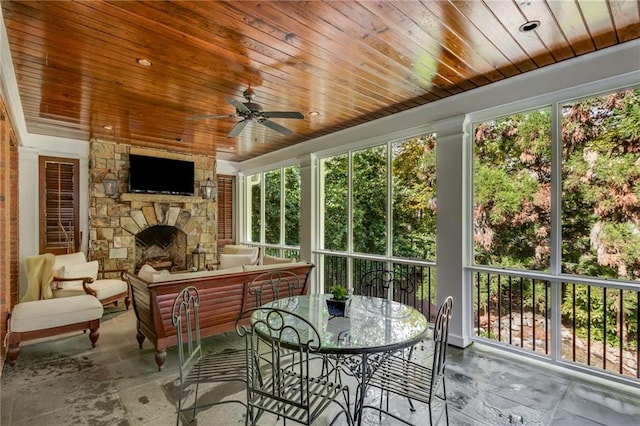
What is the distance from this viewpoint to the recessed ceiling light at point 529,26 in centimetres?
232

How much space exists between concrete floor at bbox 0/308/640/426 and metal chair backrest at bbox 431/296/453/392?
532 mm

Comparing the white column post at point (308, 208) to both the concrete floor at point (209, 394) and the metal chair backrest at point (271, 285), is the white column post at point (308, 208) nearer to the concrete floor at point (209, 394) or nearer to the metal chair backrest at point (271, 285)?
the metal chair backrest at point (271, 285)

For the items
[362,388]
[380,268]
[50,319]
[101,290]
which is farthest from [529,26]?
[101,290]

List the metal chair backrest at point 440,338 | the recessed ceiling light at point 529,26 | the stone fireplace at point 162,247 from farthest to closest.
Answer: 1. the stone fireplace at point 162,247
2. the recessed ceiling light at point 529,26
3. the metal chair backrest at point 440,338

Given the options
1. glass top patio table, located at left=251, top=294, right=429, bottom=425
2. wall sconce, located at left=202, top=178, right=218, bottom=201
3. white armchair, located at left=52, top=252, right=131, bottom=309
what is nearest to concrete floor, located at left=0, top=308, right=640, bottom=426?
glass top patio table, located at left=251, top=294, right=429, bottom=425

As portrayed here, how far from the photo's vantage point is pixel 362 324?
2.22 m

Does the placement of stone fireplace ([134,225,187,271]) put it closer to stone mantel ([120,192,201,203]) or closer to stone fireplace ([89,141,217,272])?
stone fireplace ([89,141,217,272])

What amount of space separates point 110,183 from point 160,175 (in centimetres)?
88

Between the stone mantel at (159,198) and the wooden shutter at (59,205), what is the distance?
0.78 meters

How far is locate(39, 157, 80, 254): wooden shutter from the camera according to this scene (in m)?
5.36

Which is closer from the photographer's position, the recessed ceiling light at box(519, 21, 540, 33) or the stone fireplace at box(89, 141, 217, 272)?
the recessed ceiling light at box(519, 21, 540, 33)

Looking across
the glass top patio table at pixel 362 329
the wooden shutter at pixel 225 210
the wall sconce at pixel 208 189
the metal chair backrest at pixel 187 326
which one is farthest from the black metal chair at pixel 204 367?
the wooden shutter at pixel 225 210

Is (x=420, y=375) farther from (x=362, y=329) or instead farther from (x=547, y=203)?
(x=547, y=203)

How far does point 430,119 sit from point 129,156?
5.28 metres
